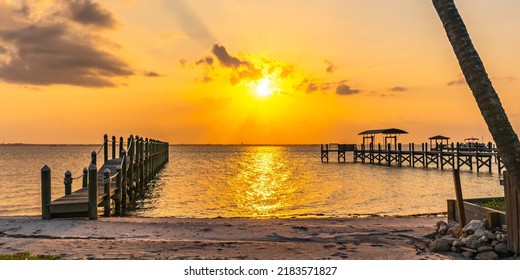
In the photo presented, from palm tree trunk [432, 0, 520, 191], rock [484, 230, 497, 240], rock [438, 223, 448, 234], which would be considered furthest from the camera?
rock [438, 223, 448, 234]

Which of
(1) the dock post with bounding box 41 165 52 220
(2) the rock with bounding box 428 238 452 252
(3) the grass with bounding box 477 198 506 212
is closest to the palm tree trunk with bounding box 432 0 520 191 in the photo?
(2) the rock with bounding box 428 238 452 252

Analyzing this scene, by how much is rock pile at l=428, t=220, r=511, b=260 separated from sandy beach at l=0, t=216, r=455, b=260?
14.9 inches

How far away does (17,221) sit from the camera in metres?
11.9

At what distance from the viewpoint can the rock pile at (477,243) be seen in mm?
7863

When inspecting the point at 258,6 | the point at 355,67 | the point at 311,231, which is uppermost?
the point at 258,6

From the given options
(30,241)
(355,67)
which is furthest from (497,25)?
(30,241)

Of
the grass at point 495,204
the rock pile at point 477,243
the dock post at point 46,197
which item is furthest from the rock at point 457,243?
the dock post at point 46,197

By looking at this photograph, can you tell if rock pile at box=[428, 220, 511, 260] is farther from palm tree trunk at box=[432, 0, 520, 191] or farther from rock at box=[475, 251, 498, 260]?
palm tree trunk at box=[432, 0, 520, 191]

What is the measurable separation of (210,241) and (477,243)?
5277mm

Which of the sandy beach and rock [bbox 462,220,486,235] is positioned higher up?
rock [bbox 462,220,486,235]

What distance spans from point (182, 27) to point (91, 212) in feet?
22.0

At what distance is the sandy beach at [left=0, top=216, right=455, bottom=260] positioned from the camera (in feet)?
27.2

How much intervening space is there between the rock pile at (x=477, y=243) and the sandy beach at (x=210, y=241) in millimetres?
379
